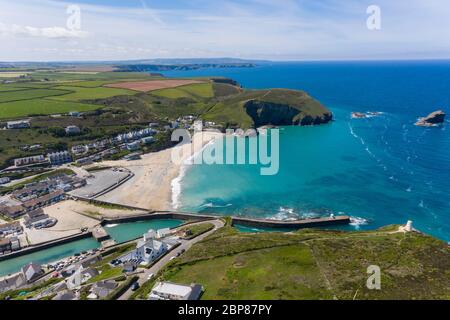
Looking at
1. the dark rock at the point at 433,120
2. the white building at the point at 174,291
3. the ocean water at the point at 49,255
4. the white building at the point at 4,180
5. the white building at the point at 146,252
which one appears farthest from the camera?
the dark rock at the point at 433,120

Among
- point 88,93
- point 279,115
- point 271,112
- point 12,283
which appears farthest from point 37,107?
point 12,283

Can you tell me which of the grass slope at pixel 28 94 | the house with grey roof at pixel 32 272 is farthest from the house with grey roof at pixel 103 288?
the grass slope at pixel 28 94

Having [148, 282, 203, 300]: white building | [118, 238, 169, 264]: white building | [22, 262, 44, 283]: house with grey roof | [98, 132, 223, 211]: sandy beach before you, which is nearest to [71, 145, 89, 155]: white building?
[98, 132, 223, 211]: sandy beach

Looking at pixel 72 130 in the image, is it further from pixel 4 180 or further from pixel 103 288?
pixel 103 288

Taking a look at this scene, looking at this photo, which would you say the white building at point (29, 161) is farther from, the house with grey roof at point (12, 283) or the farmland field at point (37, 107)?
the house with grey roof at point (12, 283)

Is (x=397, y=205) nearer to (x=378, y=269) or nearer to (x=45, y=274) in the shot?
(x=378, y=269)
